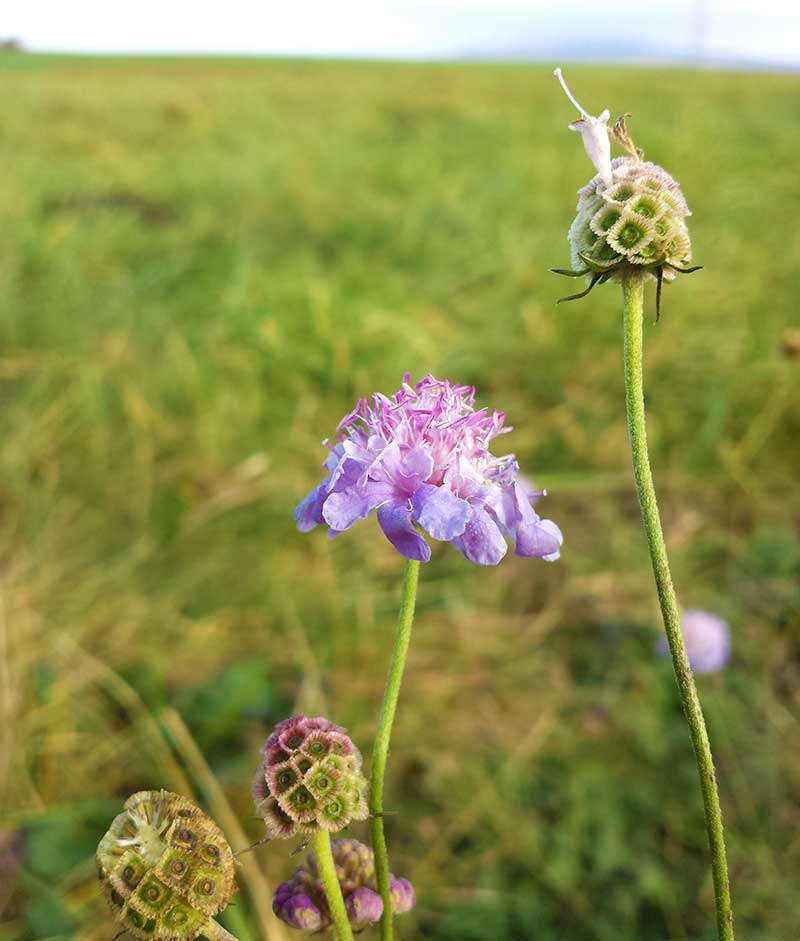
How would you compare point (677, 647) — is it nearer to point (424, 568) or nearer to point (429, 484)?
point (429, 484)

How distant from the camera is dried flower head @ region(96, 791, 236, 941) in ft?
1.58

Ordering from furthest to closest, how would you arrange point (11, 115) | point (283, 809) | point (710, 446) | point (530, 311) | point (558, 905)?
point (11, 115)
point (530, 311)
point (710, 446)
point (558, 905)
point (283, 809)

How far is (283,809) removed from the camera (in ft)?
1.72

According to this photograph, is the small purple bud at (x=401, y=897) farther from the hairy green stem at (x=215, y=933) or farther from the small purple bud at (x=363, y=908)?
the hairy green stem at (x=215, y=933)

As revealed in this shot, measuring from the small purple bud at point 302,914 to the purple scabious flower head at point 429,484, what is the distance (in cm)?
24

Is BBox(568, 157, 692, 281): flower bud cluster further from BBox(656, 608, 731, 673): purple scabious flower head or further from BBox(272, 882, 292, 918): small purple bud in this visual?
BBox(656, 608, 731, 673): purple scabious flower head

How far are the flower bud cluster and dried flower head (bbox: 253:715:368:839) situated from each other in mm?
326

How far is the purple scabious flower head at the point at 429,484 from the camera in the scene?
58 cm

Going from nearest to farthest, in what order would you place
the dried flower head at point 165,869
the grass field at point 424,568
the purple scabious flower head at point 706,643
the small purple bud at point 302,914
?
the dried flower head at point 165,869, the small purple bud at point 302,914, the grass field at point 424,568, the purple scabious flower head at point 706,643

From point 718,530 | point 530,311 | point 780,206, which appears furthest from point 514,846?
point 780,206

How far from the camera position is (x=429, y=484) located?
63 cm

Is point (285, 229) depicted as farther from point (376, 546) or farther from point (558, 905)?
point (558, 905)

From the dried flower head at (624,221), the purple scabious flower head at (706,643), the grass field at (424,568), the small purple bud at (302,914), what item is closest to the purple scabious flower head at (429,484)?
the dried flower head at (624,221)

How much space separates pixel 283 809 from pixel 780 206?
435 cm
